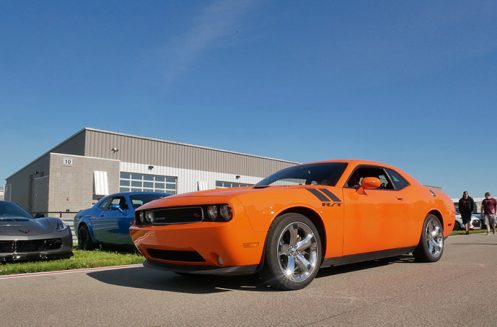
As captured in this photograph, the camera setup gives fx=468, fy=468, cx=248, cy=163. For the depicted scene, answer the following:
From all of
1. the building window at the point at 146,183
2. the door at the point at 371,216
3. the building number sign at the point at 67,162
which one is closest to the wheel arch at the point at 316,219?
the door at the point at 371,216

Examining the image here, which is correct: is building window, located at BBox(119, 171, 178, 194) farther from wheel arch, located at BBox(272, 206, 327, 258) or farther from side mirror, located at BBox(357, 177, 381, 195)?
wheel arch, located at BBox(272, 206, 327, 258)

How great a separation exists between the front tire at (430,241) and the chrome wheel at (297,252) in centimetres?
239

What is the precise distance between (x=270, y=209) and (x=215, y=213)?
513 millimetres

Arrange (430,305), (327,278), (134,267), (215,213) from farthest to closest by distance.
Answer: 1. (134,267)
2. (327,278)
3. (215,213)
4. (430,305)

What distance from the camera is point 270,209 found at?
432cm

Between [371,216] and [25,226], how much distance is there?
5.04 meters

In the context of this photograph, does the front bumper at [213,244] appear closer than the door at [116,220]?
Yes

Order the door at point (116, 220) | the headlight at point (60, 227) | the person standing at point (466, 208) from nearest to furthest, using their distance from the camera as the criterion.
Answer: the headlight at point (60, 227) → the door at point (116, 220) → the person standing at point (466, 208)

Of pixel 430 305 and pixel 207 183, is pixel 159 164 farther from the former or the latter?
pixel 430 305

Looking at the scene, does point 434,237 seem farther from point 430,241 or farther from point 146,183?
point 146,183

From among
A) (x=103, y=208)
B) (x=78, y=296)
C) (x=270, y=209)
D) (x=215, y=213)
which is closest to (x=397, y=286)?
(x=270, y=209)

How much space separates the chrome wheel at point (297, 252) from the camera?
4.42 m

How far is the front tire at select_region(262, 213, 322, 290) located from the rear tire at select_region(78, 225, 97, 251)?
6.66 m

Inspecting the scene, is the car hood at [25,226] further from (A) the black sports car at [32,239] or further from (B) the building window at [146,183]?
(B) the building window at [146,183]
